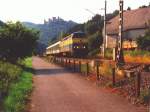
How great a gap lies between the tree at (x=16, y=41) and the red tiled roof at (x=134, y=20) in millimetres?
22218

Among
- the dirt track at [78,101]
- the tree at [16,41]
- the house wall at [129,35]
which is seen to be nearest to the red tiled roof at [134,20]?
the house wall at [129,35]

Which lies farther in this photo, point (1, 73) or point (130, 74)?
point (1, 73)

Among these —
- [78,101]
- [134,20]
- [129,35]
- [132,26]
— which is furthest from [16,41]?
[78,101]

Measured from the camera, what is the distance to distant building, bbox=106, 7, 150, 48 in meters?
66.2

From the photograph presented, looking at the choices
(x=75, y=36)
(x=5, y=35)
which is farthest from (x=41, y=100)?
(x=75, y=36)

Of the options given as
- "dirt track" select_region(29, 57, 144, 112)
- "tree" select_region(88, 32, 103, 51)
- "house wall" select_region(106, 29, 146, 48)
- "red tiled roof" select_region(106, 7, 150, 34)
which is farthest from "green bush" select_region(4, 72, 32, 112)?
"tree" select_region(88, 32, 103, 51)

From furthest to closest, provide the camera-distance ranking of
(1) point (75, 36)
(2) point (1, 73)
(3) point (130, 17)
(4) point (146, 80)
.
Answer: (3) point (130, 17), (1) point (75, 36), (2) point (1, 73), (4) point (146, 80)

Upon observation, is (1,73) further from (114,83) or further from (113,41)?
(113,41)

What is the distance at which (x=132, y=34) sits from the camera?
68688 mm

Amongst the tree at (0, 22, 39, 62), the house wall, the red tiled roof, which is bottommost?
the tree at (0, 22, 39, 62)

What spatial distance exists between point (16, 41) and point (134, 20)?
95.1ft

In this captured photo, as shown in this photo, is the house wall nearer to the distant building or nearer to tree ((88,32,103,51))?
the distant building

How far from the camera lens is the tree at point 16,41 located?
149 ft

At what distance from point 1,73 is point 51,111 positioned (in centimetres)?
1365
